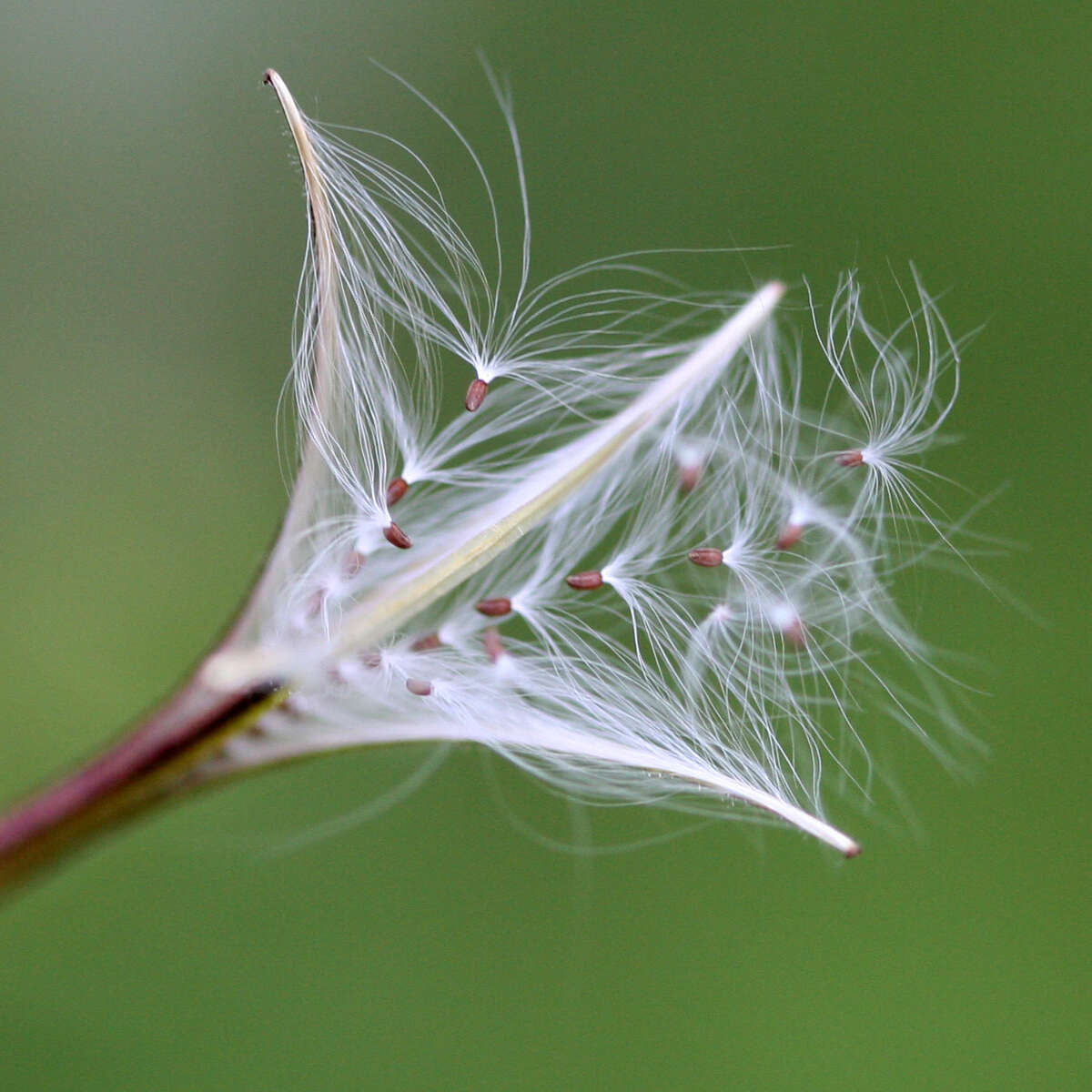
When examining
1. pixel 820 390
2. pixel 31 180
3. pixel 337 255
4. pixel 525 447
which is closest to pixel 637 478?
pixel 525 447

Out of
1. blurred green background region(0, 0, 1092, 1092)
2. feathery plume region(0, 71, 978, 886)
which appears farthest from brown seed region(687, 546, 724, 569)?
blurred green background region(0, 0, 1092, 1092)

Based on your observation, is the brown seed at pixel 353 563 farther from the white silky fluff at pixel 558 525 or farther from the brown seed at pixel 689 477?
the brown seed at pixel 689 477

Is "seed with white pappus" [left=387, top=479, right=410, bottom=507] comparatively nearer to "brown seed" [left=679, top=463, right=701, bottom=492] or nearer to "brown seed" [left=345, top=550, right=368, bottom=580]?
"brown seed" [left=345, top=550, right=368, bottom=580]

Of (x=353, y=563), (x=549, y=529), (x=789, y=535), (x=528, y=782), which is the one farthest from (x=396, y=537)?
(x=528, y=782)

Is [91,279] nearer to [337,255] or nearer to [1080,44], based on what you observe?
[337,255]

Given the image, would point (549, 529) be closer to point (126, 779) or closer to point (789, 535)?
point (789, 535)
